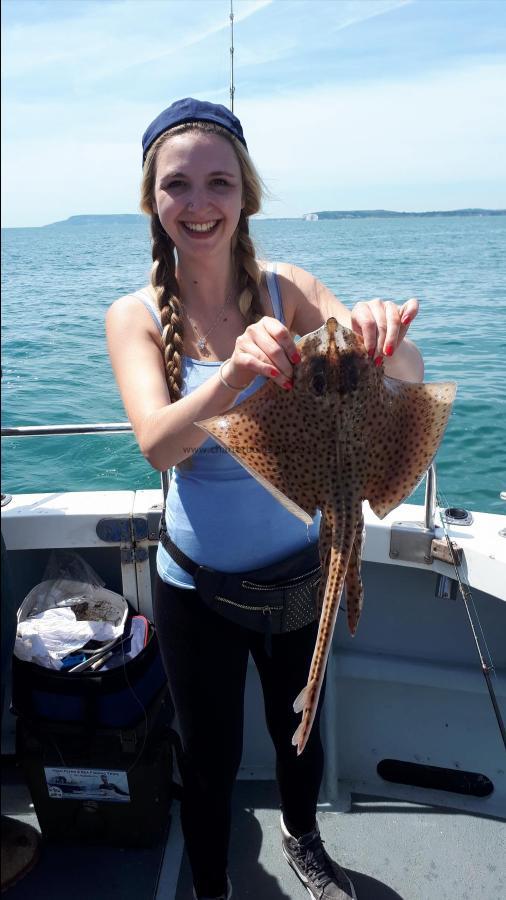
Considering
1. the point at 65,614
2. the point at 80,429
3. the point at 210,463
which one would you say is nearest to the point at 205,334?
the point at 210,463

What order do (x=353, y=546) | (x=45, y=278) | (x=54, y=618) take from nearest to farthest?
(x=353, y=546)
(x=54, y=618)
(x=45, y=278)

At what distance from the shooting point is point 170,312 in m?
2.23

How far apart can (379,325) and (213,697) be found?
4.70 ft

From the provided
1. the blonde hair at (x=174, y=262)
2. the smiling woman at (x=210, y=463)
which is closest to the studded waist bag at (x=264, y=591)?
the smiling woman at (x=210, y=463)

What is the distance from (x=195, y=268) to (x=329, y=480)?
102cm

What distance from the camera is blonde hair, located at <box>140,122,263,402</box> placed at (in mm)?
2174

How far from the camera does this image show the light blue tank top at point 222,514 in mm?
2217

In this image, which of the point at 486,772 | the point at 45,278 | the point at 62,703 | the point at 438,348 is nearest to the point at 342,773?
the point at 486,772

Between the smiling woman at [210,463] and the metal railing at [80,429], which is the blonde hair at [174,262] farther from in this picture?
the metal railing at [80,429]

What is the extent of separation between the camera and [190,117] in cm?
212

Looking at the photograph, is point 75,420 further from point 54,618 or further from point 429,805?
point 429,805

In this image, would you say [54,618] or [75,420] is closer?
[54,618]

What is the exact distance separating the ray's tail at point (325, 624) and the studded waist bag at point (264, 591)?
2.18 feet

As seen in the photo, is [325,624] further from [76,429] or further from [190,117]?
[76,429]
